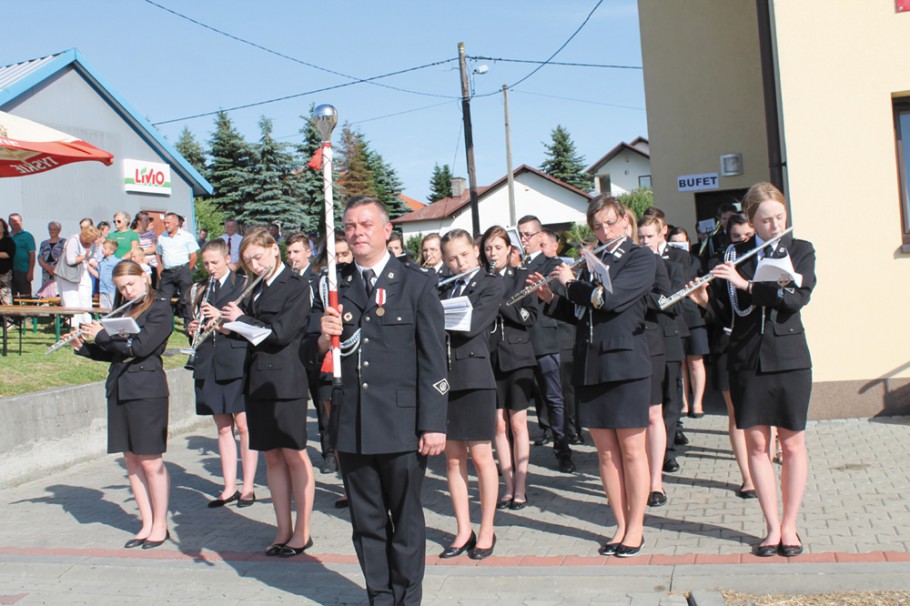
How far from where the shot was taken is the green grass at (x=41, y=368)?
10227 millimetres

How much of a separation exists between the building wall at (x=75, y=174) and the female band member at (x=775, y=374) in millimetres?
18257

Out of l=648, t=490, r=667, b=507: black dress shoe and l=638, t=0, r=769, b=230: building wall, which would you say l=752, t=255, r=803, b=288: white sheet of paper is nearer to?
l=648, t=490, r=667, b=507: black dress shoe

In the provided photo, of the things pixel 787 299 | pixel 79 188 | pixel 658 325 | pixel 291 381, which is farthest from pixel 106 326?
pixel 79 188

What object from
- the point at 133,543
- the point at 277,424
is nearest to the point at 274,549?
the point at 277,424

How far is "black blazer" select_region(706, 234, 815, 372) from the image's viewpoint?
5.28 meters

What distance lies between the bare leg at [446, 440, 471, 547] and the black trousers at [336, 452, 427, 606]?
1.12 metres

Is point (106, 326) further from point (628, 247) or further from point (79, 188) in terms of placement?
point (79, 188)

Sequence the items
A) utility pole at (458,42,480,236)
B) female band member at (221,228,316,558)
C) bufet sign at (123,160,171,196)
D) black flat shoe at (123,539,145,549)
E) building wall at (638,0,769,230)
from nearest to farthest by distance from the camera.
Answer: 1. female band member at (221,228,316,558)
2. black flat shoe at (123,539,145,549)
3. building wall at (638,0,769,230)
4. bufet sign at (123,160,171,196)
5. utility pole at (458,42,480,236)

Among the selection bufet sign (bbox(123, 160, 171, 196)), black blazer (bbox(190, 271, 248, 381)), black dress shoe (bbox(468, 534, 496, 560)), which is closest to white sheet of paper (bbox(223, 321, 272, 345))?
black blazer (bbox(190, 271, 248, 381))

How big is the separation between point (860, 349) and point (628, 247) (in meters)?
4.48

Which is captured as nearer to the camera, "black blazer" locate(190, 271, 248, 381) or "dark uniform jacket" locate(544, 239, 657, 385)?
"dark uniform jacket" locate(544, 239, 657, 385)

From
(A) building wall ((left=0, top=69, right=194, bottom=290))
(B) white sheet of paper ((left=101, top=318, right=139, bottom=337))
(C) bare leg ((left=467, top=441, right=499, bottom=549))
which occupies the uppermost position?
(A) building wall ((left=0, top=69, right=194, bottom=290))

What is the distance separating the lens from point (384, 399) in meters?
4.54

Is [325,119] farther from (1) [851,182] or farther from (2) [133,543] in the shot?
(1) [851,182]
